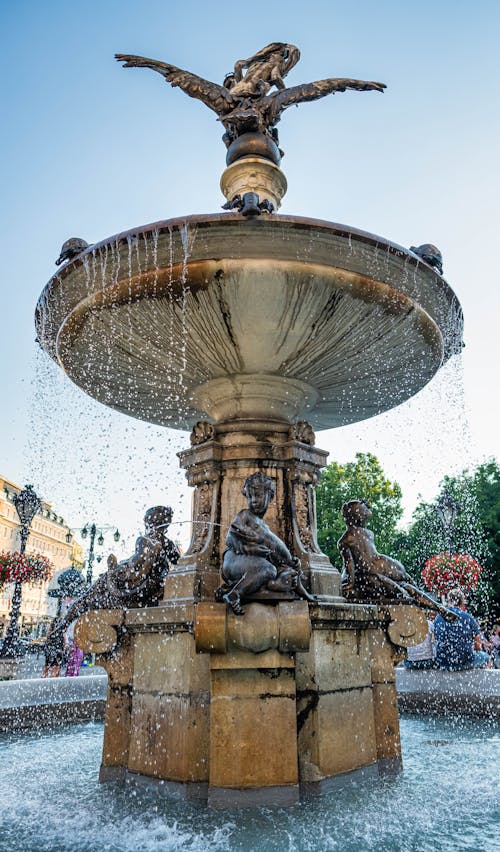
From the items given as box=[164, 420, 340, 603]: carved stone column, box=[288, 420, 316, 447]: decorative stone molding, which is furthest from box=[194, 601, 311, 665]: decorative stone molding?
box=[288, 420, 316, 447]: decorative stone molding

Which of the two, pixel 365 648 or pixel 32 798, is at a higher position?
pixel 365 648

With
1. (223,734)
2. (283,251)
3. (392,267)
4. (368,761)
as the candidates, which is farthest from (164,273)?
(368,761)

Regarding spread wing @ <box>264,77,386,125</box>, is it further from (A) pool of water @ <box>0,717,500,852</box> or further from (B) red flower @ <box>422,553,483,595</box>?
(B) red flower @ <box>422,553,483,595</box>

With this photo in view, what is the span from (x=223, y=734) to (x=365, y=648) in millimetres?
1270

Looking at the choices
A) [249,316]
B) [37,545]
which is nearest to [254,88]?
[249,316]

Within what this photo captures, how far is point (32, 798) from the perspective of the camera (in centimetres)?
351

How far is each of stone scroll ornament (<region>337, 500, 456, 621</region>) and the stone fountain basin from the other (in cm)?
122

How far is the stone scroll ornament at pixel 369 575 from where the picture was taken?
15.6 feet

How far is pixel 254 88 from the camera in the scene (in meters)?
6.05

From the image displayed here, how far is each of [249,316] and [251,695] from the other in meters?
2.55

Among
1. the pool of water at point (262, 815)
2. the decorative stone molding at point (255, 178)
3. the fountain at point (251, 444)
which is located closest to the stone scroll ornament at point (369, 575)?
the fountain at point (251, 444)

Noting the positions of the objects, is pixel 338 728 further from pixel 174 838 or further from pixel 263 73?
pixel 263 73

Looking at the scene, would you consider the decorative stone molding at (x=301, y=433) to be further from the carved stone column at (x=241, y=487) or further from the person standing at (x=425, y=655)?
the person standing at (x=425, y=655)

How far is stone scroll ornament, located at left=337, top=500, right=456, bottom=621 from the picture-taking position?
476 centimetres
